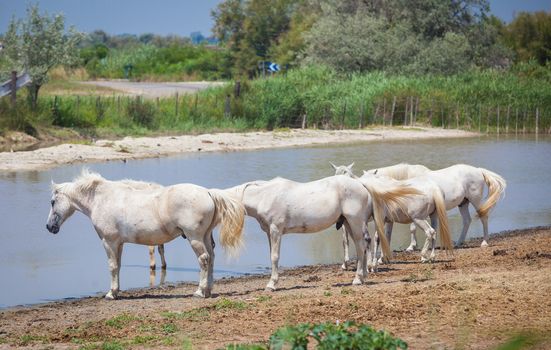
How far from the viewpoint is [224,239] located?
1252 centimetres

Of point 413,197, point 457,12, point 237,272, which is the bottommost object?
point 237,272

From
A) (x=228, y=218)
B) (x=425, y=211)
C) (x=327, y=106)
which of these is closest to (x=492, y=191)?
(x=425, y=211)

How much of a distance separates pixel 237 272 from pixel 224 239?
10.7 feet

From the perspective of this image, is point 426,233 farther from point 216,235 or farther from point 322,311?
point 322,311

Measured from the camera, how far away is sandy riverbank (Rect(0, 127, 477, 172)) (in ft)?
98.1

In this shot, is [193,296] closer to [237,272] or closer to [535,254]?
[237,272]

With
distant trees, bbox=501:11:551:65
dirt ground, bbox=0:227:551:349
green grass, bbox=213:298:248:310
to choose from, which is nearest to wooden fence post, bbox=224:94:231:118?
dirt ground, bbox=0:227:551:349

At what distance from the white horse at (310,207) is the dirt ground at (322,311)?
0.59m

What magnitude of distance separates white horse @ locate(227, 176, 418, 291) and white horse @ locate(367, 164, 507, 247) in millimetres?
3722

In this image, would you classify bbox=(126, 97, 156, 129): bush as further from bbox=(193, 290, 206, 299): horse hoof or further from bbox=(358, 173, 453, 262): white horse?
bbox=(193, 290, 206, 299): horse hoof

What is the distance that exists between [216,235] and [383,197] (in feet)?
18.4

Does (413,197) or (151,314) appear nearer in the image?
(151,314)

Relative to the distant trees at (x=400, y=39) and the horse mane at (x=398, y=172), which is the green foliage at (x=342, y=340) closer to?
the horse mane at (x=398, y=172)

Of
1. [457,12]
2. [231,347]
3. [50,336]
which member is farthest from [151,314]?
[457,12]
